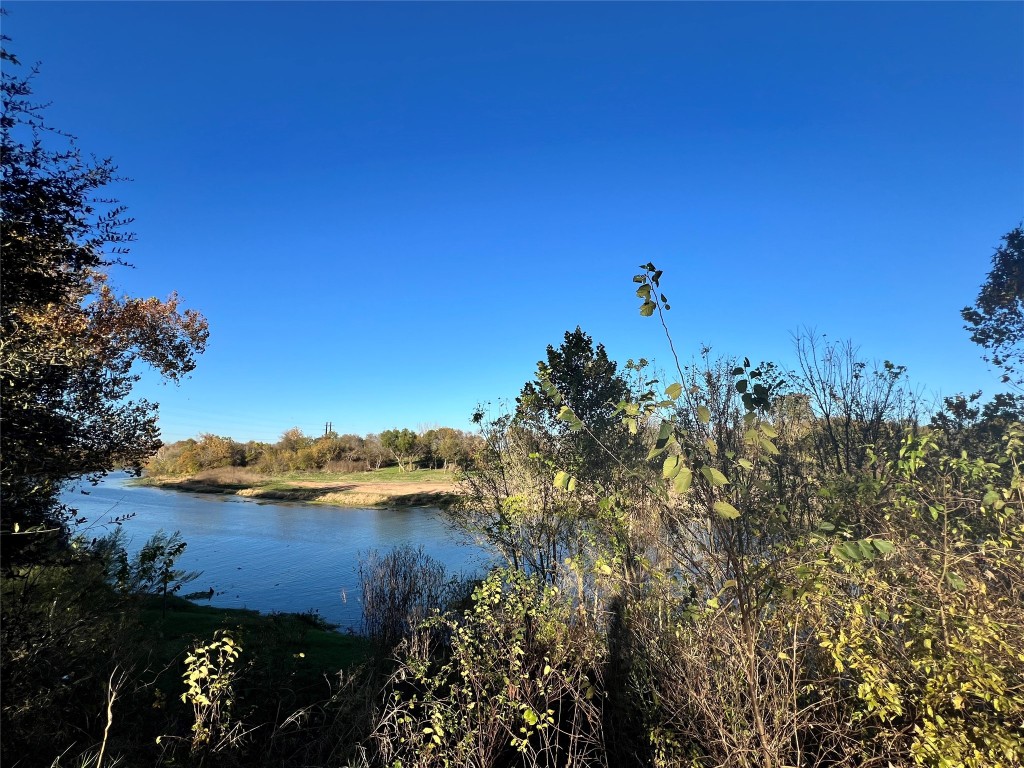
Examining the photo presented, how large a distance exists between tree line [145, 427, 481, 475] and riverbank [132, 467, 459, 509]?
2.68 m

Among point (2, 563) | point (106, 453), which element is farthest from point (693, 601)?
point (106, 453)

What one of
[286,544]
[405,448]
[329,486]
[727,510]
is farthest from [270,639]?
[405,448]

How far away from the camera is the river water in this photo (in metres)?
17.8

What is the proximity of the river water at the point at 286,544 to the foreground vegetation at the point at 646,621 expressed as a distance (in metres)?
3.97

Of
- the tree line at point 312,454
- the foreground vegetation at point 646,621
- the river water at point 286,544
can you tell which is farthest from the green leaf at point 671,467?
the tree line at point 312,454

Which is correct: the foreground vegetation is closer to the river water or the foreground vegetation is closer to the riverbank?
the river water

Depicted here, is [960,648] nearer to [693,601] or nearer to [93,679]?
[693,601]

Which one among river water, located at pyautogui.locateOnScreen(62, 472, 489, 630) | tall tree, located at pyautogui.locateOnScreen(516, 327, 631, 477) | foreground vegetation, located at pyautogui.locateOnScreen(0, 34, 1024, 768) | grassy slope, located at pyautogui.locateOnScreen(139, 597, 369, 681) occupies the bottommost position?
river water, located at pyautogui.locateOnScreen(62, 472, 489, 630)

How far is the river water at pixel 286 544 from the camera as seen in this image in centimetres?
1781

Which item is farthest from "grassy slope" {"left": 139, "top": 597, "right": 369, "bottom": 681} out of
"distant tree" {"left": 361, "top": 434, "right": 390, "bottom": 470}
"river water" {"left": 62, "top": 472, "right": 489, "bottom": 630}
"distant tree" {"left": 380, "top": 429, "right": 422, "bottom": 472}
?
"distant tree" {"left": 361, "top": 434, "right": 390, "bottom": 470}

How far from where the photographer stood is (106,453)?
5539 mm

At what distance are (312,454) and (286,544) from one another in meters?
47.7

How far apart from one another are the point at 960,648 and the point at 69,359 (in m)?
6.91

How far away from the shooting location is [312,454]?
237 feet
